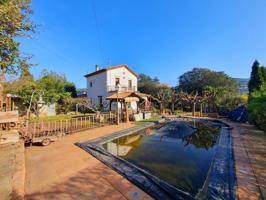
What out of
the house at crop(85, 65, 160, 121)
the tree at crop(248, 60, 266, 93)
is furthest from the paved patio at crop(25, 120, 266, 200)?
the house at crop(85, 65, 160, 121)

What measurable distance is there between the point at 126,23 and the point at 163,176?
15.6 metres

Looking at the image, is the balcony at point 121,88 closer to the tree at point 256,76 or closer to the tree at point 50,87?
the tree at point 50,87

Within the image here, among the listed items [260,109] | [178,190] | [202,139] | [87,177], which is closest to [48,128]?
[87,177]

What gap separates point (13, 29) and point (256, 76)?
21472mm

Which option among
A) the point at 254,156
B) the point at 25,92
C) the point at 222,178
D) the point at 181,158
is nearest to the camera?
the point at 222,178

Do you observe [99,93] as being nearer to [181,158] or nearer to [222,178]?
[181,158]

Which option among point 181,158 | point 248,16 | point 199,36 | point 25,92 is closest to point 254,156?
point 181,158

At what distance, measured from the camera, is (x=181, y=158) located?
5.61 metres

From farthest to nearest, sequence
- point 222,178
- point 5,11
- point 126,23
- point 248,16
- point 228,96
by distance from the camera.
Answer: point 228,96
point 126,23
point 248,16
point 5,11
point 222,178

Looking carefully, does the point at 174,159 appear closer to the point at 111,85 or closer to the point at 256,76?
the point at 256,76

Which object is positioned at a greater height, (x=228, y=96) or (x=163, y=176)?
(x=228, y=96)

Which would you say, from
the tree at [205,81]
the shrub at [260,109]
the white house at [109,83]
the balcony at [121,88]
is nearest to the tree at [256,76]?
the tree at [205,81]

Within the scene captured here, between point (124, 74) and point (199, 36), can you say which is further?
point (124, 74)

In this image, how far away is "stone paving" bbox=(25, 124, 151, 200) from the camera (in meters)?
3.20
